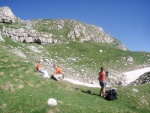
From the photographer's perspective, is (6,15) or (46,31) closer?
(6,15)

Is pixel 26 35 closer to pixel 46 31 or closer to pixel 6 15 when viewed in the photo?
pixel 6 15

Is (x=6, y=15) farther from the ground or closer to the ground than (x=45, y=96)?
farther from the ground

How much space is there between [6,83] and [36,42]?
6562 centimetres

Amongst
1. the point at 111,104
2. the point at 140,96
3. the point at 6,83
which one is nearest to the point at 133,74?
the point at 140,96

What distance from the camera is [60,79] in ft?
133

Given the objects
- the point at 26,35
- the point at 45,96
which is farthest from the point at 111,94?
the point at 26,35

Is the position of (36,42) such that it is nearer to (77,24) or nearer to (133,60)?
(133,60)

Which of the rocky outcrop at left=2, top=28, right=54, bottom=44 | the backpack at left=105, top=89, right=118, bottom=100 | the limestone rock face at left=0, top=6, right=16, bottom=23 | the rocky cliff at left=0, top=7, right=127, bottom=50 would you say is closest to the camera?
the backpack at left=105, top=89, right=118, bottom=100

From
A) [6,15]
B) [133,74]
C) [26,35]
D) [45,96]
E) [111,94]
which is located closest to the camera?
[45,96]

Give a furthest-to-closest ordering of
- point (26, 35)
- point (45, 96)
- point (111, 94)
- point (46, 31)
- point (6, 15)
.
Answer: point (46, 31) → point (6, 15) → point (26, 35) → point (111, 94) → point (45, 96)

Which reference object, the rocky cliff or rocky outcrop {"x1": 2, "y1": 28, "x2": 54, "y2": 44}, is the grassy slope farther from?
the rocky cliff

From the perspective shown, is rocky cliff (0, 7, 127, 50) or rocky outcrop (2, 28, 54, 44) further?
rocky cliff (0, 7, 127, 50)

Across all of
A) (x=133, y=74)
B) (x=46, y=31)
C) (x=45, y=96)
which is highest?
(x=46, y=31)

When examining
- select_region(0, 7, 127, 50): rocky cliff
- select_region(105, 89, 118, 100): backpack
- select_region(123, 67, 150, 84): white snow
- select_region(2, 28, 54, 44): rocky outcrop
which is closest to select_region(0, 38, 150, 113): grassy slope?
select_region(105, 89, 118, 100): backpack
